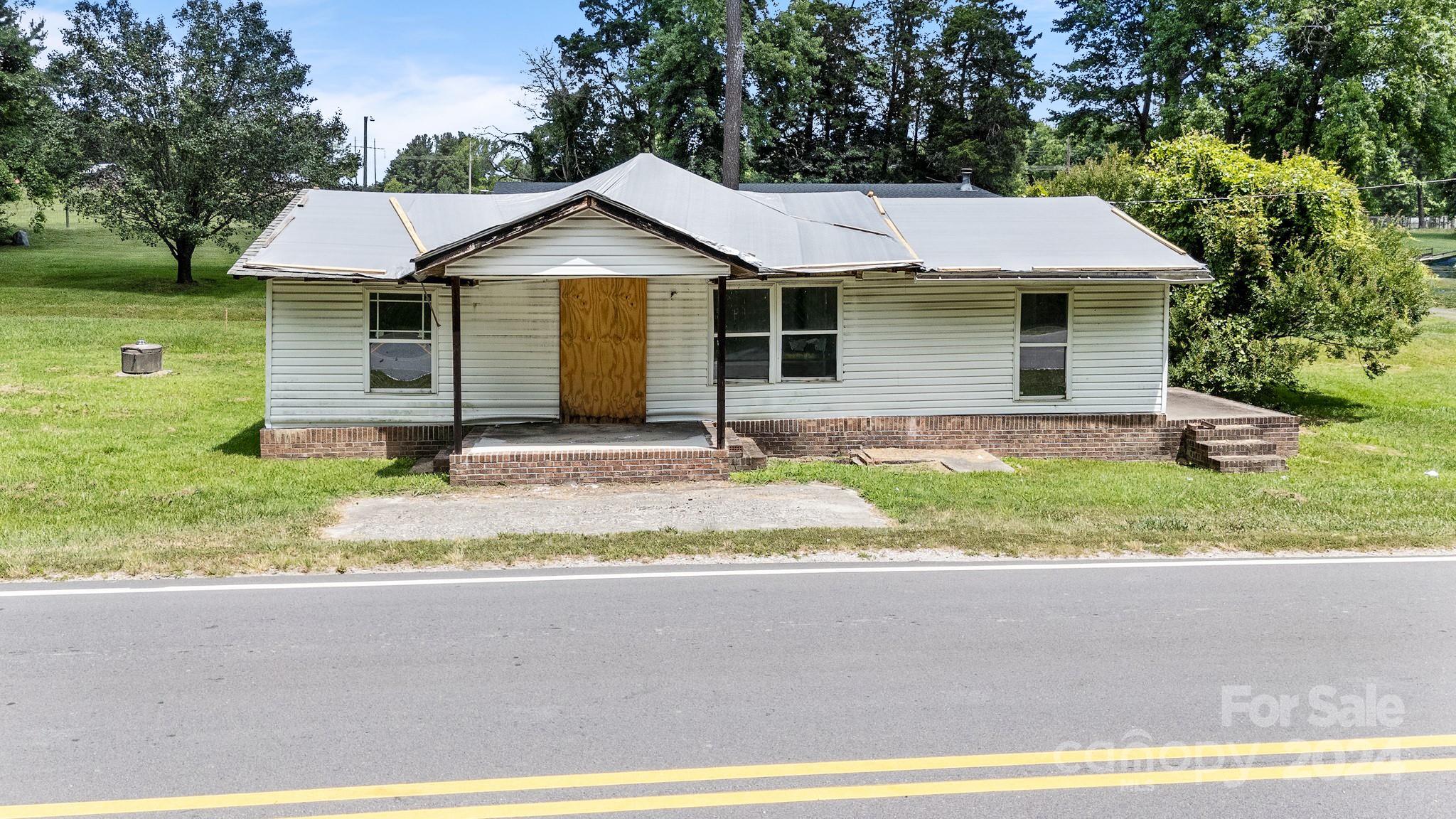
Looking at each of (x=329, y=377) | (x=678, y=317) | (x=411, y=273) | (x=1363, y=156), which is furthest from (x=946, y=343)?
(x=1363, y=156)

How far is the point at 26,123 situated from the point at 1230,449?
4943cm

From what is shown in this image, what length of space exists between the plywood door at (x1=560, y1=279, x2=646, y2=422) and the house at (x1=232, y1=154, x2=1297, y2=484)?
3cm

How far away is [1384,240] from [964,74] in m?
31.3

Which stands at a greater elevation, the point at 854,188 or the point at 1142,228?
the point at 854,188

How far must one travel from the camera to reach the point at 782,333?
15.8 meters

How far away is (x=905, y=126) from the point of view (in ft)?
165

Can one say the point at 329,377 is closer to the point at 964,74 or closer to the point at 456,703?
the point at 456,703

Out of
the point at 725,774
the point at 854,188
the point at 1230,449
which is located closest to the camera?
the point at 725,774

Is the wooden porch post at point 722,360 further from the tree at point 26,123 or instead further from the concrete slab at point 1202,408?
the tree at point 26,123

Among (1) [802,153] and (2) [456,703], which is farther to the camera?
(1) [802,153]

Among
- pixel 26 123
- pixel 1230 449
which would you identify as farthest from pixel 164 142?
pixel 1230 449

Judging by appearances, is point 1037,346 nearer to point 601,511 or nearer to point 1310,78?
point 601,511

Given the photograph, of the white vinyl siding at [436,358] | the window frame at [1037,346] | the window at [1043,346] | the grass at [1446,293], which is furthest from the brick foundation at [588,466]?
Result: the grass at [1446,293]

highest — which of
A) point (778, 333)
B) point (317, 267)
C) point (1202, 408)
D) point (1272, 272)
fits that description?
point (1272, 272)
